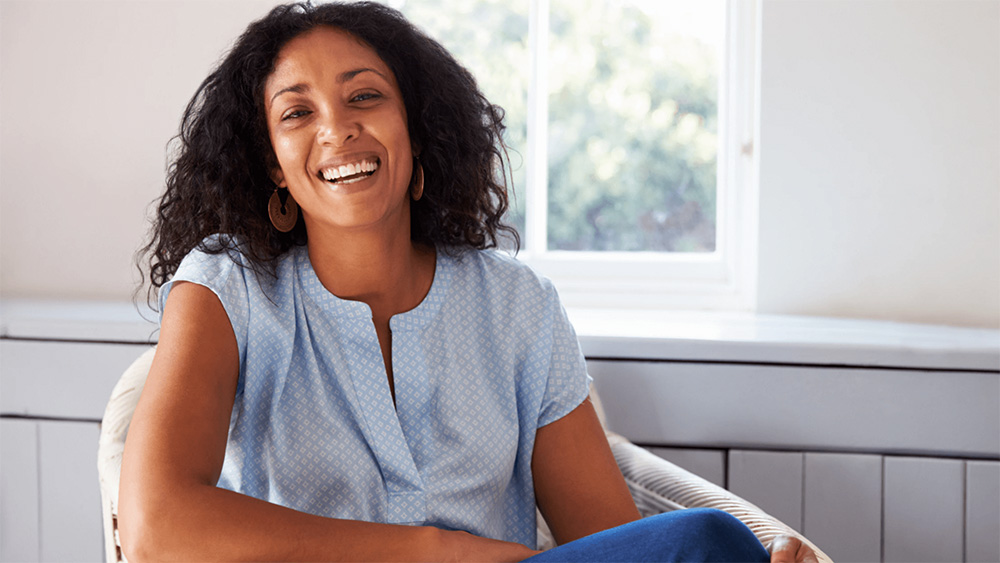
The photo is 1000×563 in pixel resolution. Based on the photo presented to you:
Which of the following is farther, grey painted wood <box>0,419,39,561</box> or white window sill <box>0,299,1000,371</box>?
grey painted wood <box>0,419,39,561</box>

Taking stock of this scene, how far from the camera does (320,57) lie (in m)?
1.11

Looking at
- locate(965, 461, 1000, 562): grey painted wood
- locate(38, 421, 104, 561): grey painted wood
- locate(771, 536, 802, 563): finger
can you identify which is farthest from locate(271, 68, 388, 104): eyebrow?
locate(965, 461, 1000, 562): grey painted wood

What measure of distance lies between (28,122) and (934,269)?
221 cm

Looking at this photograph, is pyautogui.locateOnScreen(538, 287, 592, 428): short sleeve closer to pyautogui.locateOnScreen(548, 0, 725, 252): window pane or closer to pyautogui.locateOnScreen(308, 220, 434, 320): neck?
pyautogui.locateOnScreen(308, 220, 434, 320): neck

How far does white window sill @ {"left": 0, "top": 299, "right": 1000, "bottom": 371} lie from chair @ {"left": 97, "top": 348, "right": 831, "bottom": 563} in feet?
0.63

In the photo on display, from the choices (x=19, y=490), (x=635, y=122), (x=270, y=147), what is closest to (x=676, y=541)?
(x=270, y=147)

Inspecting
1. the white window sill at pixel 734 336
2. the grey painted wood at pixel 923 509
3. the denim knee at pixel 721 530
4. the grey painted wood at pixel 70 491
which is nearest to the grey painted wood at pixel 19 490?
the grey painted wood at pixel 70 491

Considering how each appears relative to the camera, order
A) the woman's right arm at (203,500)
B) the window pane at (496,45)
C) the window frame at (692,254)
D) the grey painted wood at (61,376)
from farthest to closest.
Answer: the window pane at (496,45) < the window frame at (692,254) < the grey painted wood at (61,376) < the woman's right arm at (203,500)

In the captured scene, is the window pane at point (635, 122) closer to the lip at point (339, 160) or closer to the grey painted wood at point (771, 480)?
the grey painted wood at point (771, 480)

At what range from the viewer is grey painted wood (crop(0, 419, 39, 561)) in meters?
1.67

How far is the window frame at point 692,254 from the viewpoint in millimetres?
1916

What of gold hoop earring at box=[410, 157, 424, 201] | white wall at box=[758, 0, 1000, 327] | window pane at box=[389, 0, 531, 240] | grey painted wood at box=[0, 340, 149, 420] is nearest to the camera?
gold hoop earring at box=[410, 157, 424, 201]

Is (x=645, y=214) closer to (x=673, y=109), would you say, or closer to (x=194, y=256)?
(x=673, y=109)

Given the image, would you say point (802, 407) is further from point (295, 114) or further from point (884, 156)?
point (295, 114)
